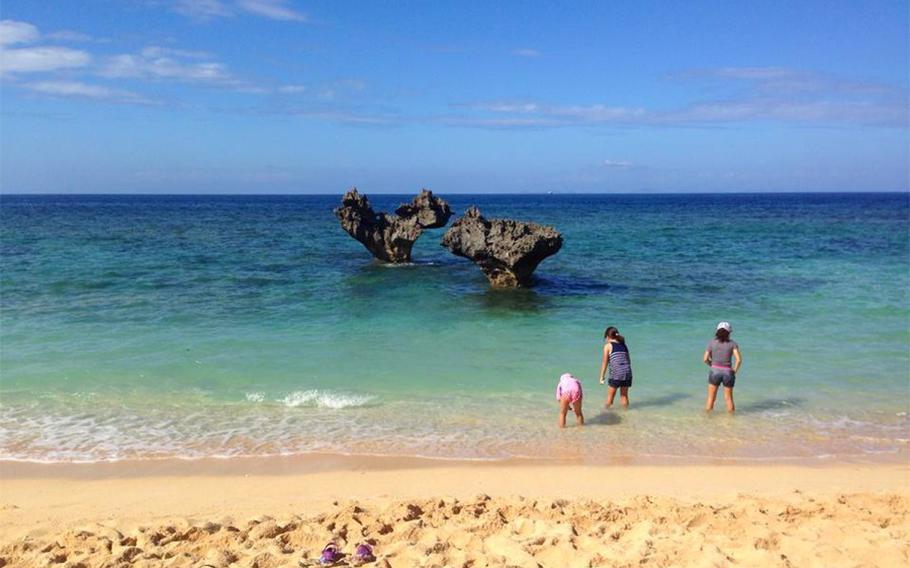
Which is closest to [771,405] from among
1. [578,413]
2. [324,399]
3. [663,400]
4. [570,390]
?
[663,400]

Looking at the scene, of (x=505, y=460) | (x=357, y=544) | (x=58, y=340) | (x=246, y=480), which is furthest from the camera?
(x=58, y=340)

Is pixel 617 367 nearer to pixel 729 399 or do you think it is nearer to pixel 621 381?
pixel 621 381

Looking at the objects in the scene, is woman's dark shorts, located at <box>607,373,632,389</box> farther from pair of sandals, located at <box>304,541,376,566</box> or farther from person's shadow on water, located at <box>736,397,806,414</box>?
pair of sandals, located at <box>304,541,376,566</box>

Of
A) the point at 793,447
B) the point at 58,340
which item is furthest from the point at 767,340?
the point at 58,340

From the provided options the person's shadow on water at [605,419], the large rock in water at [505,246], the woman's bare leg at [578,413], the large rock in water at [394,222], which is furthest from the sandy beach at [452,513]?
the large rock in water at [394,222]

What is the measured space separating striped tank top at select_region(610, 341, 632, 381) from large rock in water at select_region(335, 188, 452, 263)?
53.1ft

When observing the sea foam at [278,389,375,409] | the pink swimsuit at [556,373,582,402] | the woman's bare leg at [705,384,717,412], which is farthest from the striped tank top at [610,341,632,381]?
the sea foam at [278,389,375,409]

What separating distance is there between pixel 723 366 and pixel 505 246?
36.1 feet

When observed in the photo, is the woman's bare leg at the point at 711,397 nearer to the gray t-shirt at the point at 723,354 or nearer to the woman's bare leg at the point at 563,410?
the gray t-shirt at the point at 723,354

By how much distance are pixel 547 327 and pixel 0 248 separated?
27031mm

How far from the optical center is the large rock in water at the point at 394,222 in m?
26.5

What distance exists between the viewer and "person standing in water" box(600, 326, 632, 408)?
34.7ft

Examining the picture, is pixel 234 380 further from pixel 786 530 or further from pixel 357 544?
pixel 786 530

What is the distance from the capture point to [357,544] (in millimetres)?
6203
